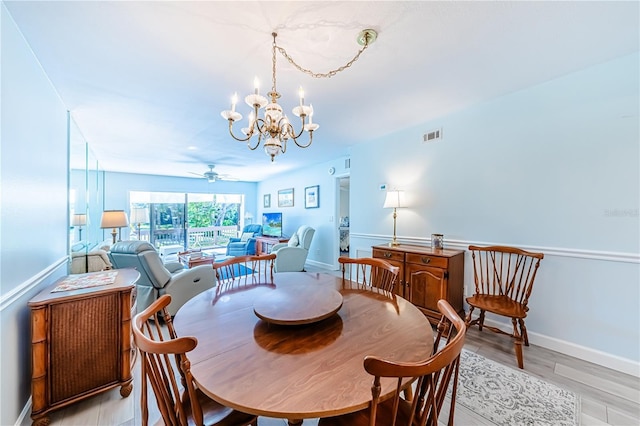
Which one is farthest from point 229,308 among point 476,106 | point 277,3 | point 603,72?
point 603,72

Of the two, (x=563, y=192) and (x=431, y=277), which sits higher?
(x=563, y=192)

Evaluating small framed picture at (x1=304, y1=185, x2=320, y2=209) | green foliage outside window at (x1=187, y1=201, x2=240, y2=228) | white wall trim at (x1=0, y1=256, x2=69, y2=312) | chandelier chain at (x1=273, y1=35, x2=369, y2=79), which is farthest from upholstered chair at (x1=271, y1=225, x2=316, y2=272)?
green foliage outside window at (x1=187, y1=201, x2=240, y2=228)

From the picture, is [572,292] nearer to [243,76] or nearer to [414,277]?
[414,277]

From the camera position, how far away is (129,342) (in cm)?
179

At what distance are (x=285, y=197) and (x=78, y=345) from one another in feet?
18.1

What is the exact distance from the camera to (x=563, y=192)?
224 centimetres

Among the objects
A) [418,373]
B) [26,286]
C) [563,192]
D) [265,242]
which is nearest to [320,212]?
[265,242]

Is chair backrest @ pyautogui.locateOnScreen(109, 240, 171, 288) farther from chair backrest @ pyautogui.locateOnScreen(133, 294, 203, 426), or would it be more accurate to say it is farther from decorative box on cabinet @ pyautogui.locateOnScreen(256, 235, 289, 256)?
decorative box on cabinet @ pyautogui.locateOnScreen(256, 235, 289, 256)

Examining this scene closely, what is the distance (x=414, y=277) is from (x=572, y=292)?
51.6 inches

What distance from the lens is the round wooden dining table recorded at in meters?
0.74

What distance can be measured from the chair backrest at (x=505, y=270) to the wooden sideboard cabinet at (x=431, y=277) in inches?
7.6

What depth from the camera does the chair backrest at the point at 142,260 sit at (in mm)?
2660

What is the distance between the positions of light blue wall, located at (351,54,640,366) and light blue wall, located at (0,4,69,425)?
3.62 metres

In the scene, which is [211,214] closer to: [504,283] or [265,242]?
[265,242]
